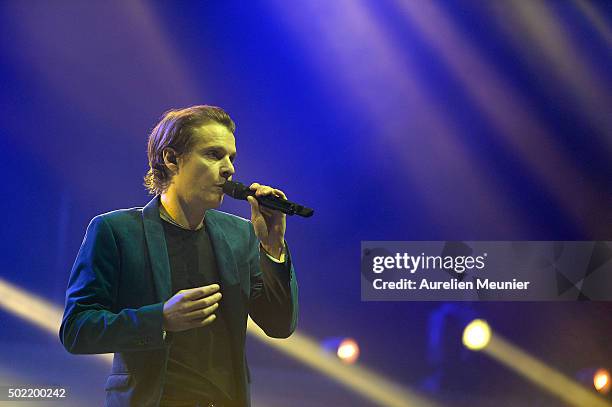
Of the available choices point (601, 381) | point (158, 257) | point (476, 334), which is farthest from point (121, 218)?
point (601, 381)

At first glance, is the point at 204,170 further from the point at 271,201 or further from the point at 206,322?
the point at 206,322

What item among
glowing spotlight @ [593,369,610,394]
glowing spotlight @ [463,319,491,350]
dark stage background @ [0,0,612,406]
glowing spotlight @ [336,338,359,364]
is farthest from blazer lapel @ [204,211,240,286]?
glowing spotlight @ [593,369,610,394]

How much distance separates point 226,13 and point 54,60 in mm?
886

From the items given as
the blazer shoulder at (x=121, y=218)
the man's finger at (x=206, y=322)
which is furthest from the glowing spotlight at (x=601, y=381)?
the blazer shoulder at (x=121, y=218)

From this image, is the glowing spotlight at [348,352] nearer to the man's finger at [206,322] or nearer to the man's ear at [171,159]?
the man's finger at [206,322]

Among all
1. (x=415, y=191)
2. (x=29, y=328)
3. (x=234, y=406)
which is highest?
(x=415, y=191)

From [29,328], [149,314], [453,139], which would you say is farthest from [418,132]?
[29,328]

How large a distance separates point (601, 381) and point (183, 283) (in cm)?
210

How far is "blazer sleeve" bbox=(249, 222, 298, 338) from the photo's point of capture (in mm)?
2646

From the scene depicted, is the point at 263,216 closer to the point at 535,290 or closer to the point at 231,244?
the point at 231,244

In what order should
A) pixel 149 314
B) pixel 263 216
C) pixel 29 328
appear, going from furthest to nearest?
pixel 29 328, pixel 263 216, pixel 149 314

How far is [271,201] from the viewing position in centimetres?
261

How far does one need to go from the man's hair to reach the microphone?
25cm

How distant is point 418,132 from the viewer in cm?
361
